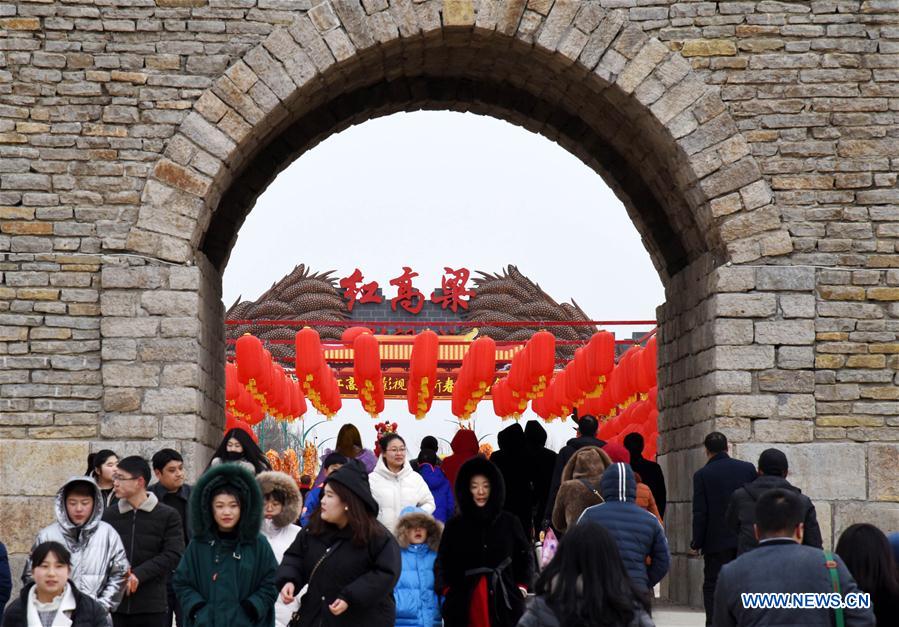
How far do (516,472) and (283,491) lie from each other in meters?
3.81

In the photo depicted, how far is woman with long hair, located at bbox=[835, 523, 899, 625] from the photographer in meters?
4.75

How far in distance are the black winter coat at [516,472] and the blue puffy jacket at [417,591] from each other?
3345mm

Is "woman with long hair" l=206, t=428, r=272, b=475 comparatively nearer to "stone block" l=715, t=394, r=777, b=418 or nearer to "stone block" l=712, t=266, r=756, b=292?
"stone block" l=715, t=394, r=777, b=418

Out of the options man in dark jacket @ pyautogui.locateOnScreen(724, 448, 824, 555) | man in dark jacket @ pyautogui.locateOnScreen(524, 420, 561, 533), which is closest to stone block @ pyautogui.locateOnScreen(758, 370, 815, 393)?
man in dark jacket @ pyautogui.locateOnScreen(524, 420, 561, 533)

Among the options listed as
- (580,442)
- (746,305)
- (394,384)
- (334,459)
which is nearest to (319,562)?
(334,459)

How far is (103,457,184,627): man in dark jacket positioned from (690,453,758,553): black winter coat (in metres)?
3.63

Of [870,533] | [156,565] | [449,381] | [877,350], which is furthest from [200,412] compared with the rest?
[449,381]

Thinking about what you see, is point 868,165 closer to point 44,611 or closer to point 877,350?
point 877,350

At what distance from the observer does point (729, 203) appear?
1019 cm

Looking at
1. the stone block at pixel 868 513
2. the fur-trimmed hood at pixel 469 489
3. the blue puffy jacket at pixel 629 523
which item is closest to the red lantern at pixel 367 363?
the stone block at pixel 868 513

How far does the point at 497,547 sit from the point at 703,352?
162 inches

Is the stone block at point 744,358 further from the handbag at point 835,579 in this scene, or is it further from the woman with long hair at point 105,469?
the handbag at point 835,579

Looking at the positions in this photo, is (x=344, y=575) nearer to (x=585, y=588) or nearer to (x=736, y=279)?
(x=585, y=588)

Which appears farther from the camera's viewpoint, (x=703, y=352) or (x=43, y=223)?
(x=703, y=352)
